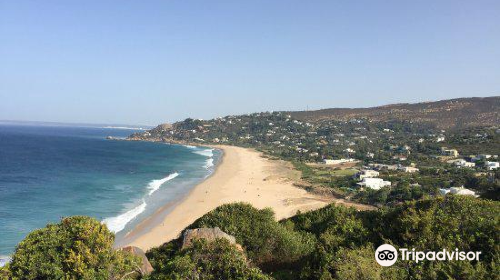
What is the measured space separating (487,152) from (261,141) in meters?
74.7

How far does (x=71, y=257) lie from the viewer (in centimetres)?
1002

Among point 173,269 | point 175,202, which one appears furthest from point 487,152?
point 173,269

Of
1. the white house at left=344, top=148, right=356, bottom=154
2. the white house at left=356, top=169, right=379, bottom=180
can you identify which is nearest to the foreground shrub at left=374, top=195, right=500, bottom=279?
the white house at left=356, top=169, right=379, bottom=180

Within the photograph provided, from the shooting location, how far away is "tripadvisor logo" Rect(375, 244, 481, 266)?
8008 mm

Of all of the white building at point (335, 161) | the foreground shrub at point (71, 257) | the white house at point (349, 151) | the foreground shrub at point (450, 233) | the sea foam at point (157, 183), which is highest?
the foreground shrub at point (450, 233)

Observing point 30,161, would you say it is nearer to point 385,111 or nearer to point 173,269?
point 173,269

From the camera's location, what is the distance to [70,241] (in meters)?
10.8

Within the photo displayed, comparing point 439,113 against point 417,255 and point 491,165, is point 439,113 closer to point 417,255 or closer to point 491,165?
point 491,165

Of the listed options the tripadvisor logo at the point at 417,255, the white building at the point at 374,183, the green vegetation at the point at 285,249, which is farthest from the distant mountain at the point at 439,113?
the tripadvisor logo at the point at 417,255

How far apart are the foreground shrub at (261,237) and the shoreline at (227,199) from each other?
12226 mm

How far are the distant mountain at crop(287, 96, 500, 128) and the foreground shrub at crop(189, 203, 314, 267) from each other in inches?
4616

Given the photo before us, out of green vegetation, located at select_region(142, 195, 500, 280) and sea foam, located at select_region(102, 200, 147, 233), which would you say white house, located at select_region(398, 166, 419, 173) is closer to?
sea foam, located at select_region(102, 200, 147, 233)

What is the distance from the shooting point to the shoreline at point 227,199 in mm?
27766

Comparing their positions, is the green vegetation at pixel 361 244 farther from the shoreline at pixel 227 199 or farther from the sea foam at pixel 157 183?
the sea foam at pixel 157 183
